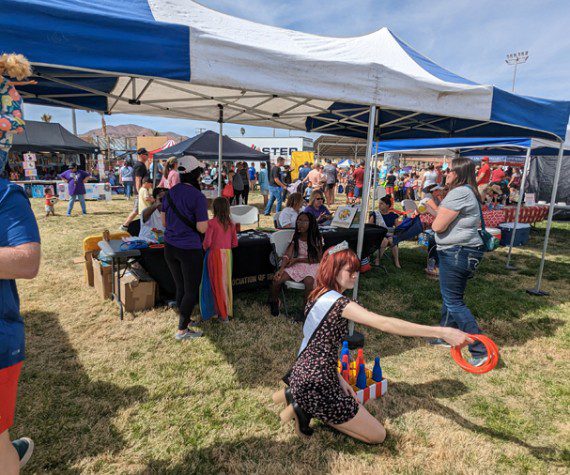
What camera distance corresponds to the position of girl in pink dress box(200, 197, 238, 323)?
3.72m

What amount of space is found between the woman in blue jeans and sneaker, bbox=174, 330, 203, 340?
8.25ft

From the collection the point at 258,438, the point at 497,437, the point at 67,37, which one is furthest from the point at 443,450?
the point at 67,37

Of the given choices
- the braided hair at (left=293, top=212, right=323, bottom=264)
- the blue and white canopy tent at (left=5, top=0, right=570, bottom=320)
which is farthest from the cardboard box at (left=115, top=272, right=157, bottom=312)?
the blue and white canopy tent at (left=5, top=0, right=570, bottom=320)

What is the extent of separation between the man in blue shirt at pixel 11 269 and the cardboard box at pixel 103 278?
3.11 m

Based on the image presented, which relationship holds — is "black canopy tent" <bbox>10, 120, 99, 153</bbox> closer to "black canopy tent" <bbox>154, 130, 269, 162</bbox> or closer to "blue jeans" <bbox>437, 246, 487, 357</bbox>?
"black canopy tent" <bbox>154, 130, 269, 162</bbox>

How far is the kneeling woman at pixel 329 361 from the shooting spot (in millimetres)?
2092

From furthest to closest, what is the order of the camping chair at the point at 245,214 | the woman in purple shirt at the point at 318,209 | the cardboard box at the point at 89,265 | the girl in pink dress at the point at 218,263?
the camping chair at the point at 245,214 < the woman in purple shirt at the point at 318,209 < the cardboard box at the point at 89,265 < the girl in pink dress at the point at 218,263

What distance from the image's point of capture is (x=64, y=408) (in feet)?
8.34

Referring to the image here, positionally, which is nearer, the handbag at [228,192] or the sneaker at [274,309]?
the sneaker at [274,309]

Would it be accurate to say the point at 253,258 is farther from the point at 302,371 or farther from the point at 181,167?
the point at 302,371

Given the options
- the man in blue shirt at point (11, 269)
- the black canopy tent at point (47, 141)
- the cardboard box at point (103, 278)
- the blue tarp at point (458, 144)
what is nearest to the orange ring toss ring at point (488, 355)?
the man in blue shirt at point (11, 269)

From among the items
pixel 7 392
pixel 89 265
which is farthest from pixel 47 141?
pixel 7 392

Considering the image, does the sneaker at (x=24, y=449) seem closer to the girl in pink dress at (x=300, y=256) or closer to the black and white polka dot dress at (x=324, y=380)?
the black and white polka dot dress at (x=324, y=380)

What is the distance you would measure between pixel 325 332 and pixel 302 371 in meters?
0.31
